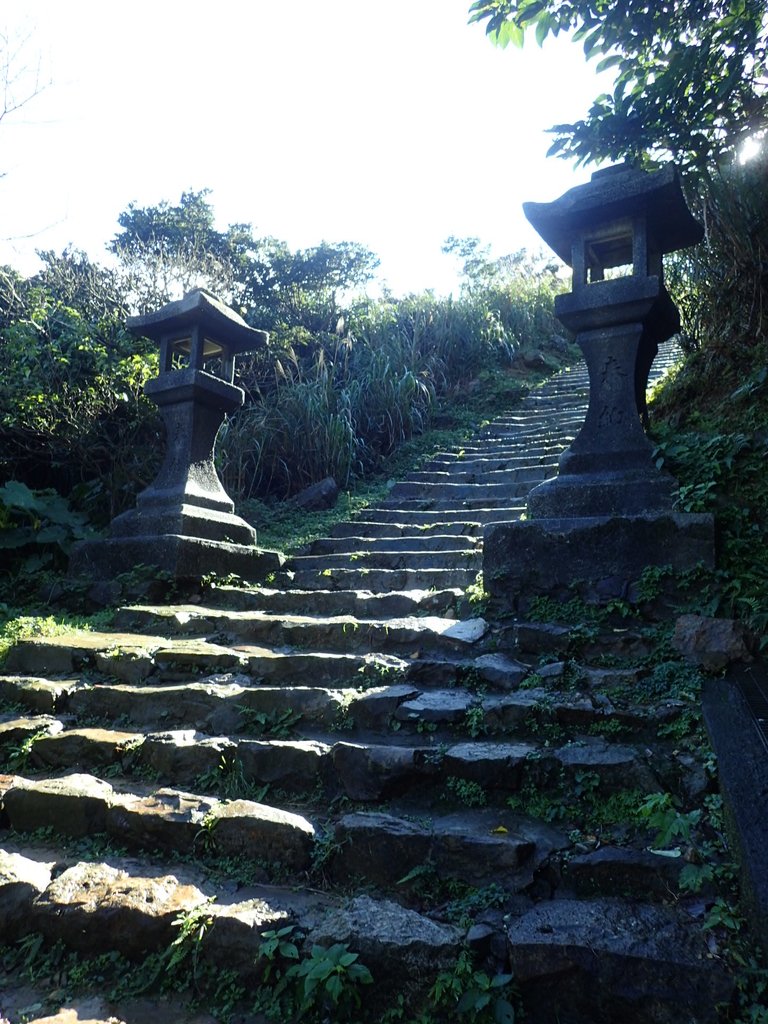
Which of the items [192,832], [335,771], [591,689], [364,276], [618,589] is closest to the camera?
[192,832]

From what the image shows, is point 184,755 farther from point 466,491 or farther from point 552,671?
point 466,491

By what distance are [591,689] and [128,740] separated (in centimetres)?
200

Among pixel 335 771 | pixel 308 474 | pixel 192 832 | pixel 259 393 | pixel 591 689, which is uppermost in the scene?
pixel 259 393

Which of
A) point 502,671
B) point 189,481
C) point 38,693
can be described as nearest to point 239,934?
point 502,671

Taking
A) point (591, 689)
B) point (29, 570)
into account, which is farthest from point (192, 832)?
point (29, 570)

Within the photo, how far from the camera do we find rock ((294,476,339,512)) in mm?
7184

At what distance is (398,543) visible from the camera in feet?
17.8

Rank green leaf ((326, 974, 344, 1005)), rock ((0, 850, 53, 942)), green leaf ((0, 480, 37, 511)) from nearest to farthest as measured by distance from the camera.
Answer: green leaf ((326, 974, 344, 1005)), rock ((0, 850, 53, 942)), green leaf ((0, 480, 37, 511))

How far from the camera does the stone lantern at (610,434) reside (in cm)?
356

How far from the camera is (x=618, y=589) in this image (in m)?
3.50

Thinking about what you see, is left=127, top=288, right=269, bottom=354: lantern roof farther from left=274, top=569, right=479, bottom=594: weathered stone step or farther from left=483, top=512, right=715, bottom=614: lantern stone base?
left=483, top=512, right=715, bottom=614: lantern stone base

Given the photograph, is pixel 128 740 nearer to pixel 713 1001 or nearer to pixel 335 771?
pixel 335 771

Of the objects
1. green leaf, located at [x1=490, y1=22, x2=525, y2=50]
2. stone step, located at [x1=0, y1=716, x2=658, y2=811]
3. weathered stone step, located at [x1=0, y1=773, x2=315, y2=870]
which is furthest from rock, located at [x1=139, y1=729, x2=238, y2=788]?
green leaf, located at [x1=490, y1=22, x2=525, y2=50]

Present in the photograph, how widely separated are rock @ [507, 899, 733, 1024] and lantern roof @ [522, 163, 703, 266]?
11.8 feet
